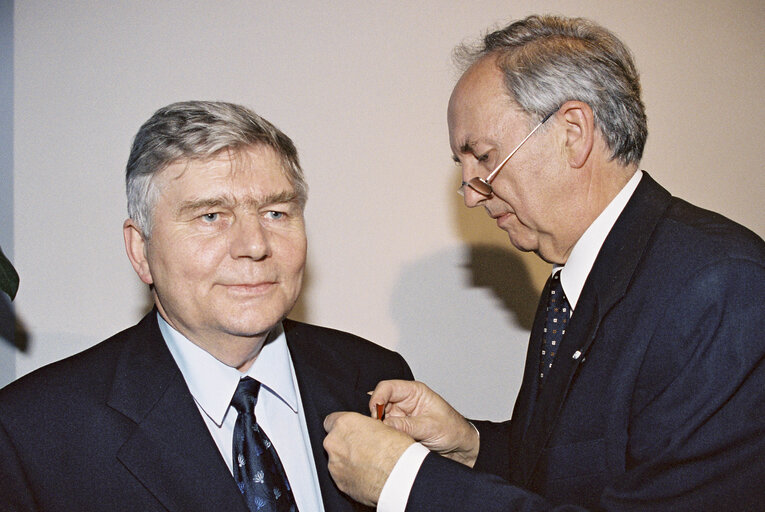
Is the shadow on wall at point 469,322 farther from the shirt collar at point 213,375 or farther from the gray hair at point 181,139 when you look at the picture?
the gray hair at point 181,139

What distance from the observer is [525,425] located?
5.75 feet

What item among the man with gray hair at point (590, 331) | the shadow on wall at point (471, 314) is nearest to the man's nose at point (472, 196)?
the man with gray hair at point (590, 331)

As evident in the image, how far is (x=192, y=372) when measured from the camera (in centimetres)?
155

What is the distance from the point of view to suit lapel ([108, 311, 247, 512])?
139cm

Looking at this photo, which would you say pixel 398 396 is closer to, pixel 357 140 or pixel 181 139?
pixel 181 139

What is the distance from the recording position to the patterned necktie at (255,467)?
4.81ft

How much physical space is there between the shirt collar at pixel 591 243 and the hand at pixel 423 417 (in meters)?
0.44

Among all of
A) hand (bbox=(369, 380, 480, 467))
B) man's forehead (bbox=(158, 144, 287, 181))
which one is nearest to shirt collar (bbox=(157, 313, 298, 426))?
hand (bbox=(369, 380, 480, 467))

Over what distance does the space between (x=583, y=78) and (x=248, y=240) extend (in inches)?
32.6

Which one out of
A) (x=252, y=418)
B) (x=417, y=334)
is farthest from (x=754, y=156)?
(x=252, y=418)

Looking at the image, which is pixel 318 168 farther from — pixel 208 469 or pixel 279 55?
pixel 208 469

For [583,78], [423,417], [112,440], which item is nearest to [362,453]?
[423,417]

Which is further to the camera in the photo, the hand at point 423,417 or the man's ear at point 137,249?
the hand at point 423,417

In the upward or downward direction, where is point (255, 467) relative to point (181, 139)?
downward
